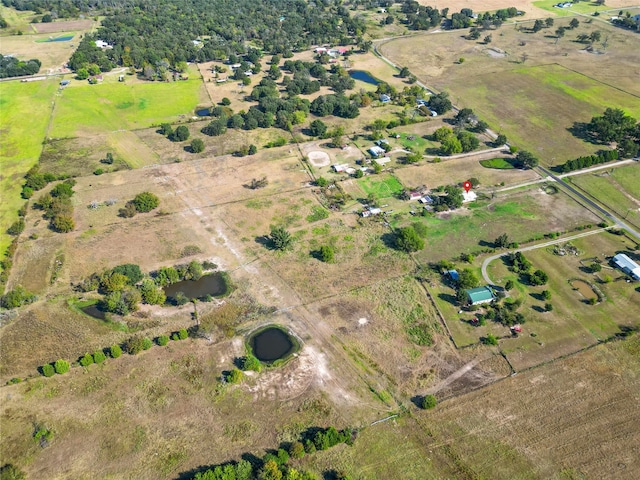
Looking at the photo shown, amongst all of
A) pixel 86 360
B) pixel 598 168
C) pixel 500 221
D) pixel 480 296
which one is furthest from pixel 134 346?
pixel 598 168

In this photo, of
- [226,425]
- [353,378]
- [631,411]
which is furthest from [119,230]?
[631,411]

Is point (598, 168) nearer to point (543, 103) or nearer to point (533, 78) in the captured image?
point (543, 103)

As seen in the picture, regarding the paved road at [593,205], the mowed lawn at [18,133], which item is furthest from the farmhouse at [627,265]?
the mowed lawn at [18,133]

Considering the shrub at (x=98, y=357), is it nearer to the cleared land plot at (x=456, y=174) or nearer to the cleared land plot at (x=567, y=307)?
the cleared land plot at (x=567, y=307)

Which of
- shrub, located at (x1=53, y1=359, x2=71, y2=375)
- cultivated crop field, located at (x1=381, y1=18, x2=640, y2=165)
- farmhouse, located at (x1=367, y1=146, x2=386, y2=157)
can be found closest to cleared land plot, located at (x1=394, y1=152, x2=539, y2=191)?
farmhouse, located at (x1=367, y1=146, x2=386, y2=157)

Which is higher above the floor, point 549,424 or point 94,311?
point 549,424

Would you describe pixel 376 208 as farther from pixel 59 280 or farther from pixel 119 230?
pixel 59 280

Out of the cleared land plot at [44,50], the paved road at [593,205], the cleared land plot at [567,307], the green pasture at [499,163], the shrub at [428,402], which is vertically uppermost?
the cleared land plot at [44,50]
